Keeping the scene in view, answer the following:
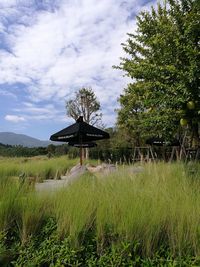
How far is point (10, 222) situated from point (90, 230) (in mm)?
846

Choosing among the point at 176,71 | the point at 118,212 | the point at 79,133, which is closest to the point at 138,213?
the point at 118,212

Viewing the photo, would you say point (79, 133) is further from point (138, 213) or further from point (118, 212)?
point (138, 213)

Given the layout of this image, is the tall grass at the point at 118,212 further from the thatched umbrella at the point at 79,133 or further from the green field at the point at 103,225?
the thatched umbrella at the point at 79,133

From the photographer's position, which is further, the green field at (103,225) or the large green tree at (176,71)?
the large green tree at (176,71)

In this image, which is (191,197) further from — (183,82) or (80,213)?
(183,82)

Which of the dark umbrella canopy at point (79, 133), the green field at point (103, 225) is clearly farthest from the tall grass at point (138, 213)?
the dark umbrella canopy at point (79, 133)

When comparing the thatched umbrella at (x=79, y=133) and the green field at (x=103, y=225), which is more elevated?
the thatched umbrella at (x=79, y=133)

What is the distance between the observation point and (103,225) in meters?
2.97

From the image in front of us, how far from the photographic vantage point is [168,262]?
2.68 metres

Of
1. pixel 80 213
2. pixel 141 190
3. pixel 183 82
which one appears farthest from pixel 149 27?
pixel 80 213

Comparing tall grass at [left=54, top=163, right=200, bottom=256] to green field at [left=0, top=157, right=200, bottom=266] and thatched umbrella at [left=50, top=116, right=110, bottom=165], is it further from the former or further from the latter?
thatched umbrella at [left=50, top=116, right=110, bottom=165]

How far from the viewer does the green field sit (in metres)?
2.79

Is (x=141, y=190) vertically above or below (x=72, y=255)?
above

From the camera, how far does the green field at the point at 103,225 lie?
2787mm
